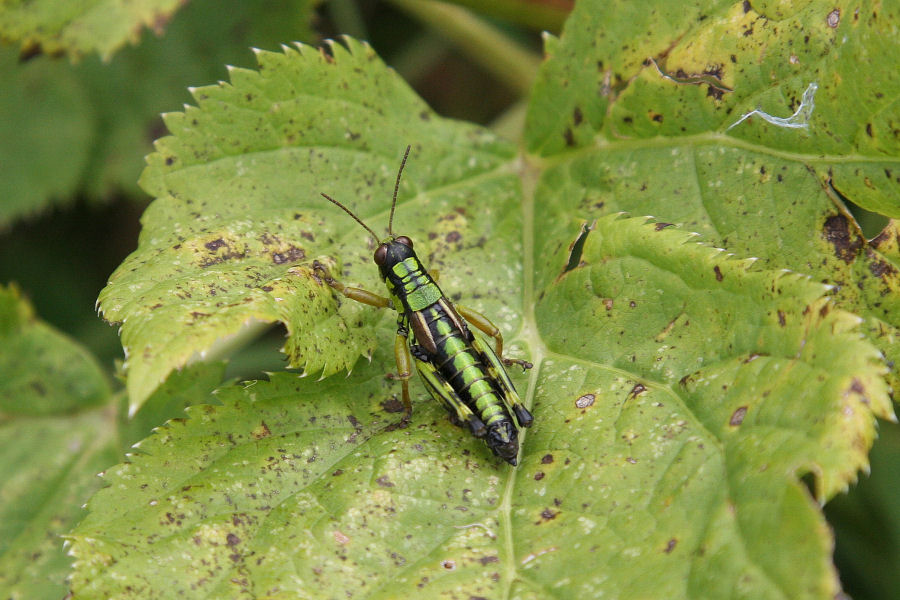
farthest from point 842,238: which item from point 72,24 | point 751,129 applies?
point 72,24

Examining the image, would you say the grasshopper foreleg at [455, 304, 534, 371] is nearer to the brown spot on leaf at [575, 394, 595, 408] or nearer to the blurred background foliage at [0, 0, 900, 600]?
the brown spot on leaf at [575, 394, 595, 408]

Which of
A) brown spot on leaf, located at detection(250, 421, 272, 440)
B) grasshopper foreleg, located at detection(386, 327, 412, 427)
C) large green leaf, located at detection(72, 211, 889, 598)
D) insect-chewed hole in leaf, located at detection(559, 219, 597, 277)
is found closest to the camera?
large green leaf, located at detection(72, 211, 889, 598)

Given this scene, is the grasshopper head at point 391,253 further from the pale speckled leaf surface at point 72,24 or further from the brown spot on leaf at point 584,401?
the pale speckled leaf surface at point 72,24

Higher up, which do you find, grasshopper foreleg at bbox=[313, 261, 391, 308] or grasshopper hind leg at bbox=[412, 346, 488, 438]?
grasshopper foreleg at bbox=[313, 261, 391, 308]

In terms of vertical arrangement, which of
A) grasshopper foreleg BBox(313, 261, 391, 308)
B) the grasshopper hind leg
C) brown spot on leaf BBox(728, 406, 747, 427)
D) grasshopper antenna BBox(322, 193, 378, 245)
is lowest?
brown spot on leaf BBox(728, 406, 747, 427)

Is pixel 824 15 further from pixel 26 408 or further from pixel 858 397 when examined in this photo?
pixel 26 408

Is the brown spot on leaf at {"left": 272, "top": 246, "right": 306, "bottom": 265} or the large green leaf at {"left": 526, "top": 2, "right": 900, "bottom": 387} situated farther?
the brown spot on leaf at {"left": 272, "top": 246, "right": 306, "bottom": 265}

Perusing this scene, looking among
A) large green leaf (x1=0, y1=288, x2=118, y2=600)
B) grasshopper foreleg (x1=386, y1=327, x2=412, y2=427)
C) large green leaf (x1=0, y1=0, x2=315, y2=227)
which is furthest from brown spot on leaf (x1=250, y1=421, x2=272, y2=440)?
large green leaf (x1=0, y1=0, x2=315, y2=227)
